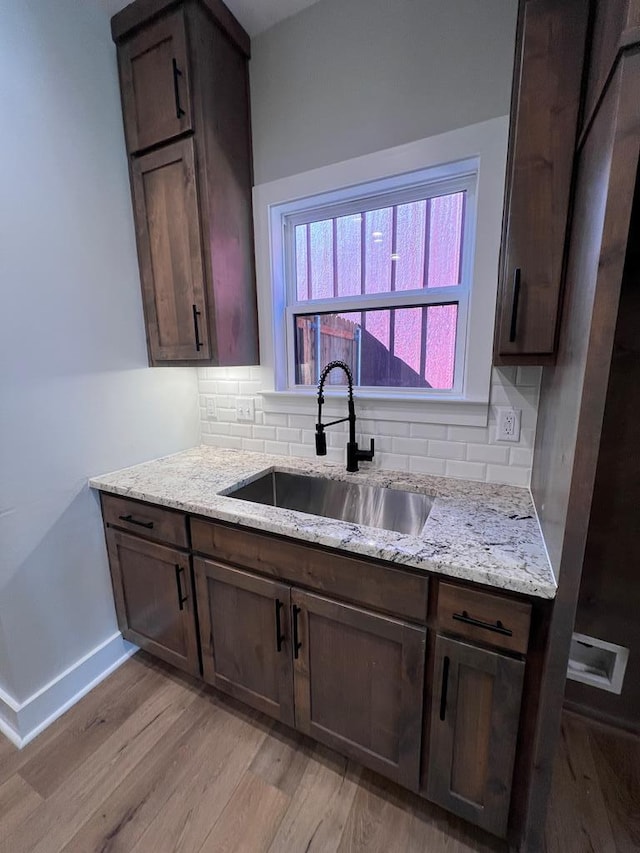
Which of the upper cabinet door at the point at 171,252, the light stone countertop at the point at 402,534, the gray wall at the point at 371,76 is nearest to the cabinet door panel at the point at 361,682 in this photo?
the light stone countertop at the point at 402,534

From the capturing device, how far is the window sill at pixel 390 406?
1.49 m

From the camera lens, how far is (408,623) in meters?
1.04

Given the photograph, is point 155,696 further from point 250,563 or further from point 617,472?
point 617,472

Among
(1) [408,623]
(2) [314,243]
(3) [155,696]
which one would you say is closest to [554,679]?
(1) [408,623]

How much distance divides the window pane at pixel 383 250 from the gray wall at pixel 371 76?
0.81ft

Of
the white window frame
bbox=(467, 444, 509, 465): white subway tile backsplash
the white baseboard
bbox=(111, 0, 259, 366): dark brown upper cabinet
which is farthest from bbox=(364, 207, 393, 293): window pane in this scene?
the white baseboard

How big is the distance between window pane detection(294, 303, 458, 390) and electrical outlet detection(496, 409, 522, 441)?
10.4 inches

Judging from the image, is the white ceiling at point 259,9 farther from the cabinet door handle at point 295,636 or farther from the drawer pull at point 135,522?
the cabinet door handle at point 295,636

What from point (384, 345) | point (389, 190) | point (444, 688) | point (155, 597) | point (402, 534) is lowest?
point (155, 597)

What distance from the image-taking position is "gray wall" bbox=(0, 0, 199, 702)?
1.32 m

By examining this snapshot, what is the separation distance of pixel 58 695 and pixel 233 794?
88 centimetres

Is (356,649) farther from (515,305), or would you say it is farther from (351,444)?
(515,305)

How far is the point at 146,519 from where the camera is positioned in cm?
152

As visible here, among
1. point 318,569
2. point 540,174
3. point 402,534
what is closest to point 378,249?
point 540,174
